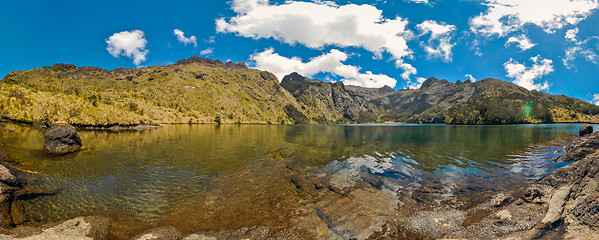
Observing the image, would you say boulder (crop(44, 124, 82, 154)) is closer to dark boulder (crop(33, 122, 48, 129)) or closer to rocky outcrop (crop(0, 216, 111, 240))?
rocky outcrop (crop(0, 216, 111, 240))

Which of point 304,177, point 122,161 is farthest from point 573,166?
point 122,161

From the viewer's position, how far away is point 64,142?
96.6ft

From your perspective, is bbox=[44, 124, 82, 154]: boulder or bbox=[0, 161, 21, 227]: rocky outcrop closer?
bbox=[0, 161, 21, 227]: rocky outcrop

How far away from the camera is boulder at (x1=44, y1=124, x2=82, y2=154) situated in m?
28.0

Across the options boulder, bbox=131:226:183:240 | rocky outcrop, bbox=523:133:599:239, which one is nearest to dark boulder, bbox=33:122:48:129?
boulder, bbox=131:226:183:240

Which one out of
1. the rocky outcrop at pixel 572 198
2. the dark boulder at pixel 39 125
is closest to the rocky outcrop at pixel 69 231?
the rocky outcrop at pixel 572 198

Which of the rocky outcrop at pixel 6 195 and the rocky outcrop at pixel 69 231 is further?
the rocky outcrop at pixel 6 195

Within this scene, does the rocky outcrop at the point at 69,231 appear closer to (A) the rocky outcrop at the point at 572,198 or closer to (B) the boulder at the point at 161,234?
(B) the boulder at the point at 161,234

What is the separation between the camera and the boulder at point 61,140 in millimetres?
27969

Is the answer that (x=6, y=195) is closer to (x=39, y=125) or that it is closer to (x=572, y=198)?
(x=572, y=198)

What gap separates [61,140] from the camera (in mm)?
29094

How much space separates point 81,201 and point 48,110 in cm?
7858

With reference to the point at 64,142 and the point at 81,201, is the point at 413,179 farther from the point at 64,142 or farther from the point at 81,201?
the point at 64,142

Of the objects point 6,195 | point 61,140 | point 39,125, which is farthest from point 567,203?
point 39,125
